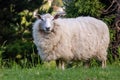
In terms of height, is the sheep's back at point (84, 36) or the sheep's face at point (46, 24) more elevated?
the sheep's face at point (46, 24)

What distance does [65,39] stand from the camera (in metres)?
12.7

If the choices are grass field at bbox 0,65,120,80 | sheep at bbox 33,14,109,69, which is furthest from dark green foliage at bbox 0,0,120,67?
grass field at bbox 0,65,120,80

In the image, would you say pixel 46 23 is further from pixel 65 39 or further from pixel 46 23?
pixel 65 39

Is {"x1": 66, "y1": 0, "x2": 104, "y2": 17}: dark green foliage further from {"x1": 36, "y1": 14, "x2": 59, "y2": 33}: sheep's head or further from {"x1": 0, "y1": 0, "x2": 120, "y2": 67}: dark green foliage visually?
{"x1": 36, "y1": 14, "x2": 59, "y2": 33}: sheep's head

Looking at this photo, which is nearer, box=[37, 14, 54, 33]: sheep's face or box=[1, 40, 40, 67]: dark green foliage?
box=[37, 14, 54, 33]: sheep's face

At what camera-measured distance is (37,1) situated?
18125 mm

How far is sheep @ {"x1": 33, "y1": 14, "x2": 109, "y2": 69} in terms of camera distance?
12.5 metres

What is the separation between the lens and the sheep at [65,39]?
12.5 m

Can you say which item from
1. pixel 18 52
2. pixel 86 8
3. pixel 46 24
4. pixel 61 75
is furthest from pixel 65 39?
pixel 18 52

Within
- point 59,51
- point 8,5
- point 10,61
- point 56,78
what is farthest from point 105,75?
point 8,5

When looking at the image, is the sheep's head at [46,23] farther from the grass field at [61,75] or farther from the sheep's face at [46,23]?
the grass field at [61,75]

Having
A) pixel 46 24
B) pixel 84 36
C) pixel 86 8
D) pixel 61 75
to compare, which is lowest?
pixel 61 75

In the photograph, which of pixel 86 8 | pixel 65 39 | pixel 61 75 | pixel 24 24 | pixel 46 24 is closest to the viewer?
pixel 61 75

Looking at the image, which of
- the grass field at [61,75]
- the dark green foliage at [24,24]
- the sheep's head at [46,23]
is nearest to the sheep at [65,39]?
the sheep's head at [46,23]
